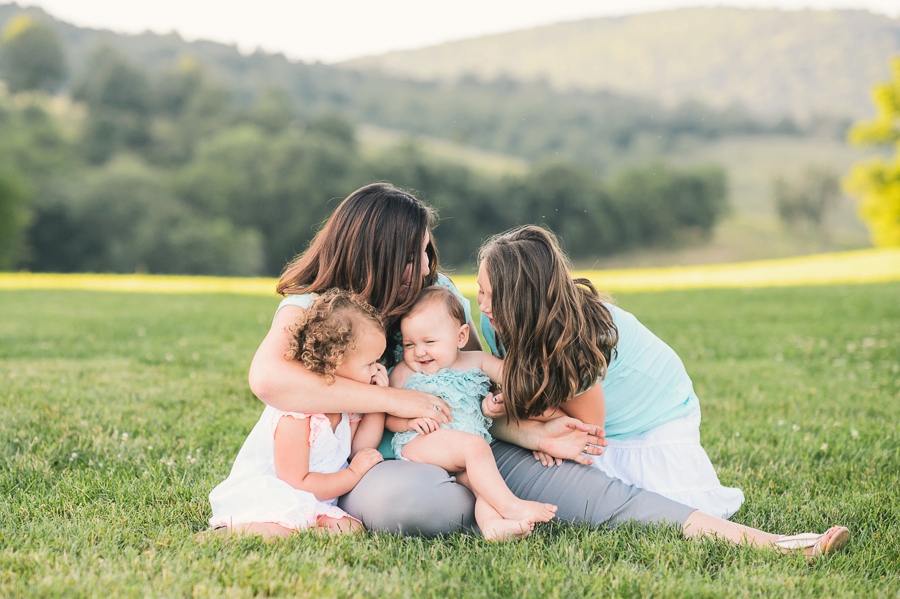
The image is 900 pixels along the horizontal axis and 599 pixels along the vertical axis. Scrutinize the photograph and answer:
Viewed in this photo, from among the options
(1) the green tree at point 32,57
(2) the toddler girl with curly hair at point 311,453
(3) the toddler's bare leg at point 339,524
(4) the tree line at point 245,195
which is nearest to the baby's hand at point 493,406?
(2) the toddler girl with curly hair at point 311,453

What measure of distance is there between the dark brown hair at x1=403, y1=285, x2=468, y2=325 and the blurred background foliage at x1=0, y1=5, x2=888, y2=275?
23765mm

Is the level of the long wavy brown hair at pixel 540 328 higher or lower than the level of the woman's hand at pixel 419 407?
higher

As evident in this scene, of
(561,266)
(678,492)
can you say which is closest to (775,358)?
(678,492)

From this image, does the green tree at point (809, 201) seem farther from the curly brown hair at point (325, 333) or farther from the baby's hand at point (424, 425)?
the curly brown hair at point (325, 333)

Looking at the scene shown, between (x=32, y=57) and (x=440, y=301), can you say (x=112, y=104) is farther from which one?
(x=440, y=301)

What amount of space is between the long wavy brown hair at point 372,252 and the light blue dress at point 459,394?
32 cm

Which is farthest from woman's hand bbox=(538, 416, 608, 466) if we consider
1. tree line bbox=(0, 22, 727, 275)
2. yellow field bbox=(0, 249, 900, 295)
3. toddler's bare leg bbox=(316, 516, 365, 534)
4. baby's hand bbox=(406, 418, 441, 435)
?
tree line bbox=(0, 22, 727, 275)

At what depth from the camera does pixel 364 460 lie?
3.22m

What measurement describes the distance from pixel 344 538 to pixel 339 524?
0.53 feet

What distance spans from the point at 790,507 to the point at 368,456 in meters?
2.03

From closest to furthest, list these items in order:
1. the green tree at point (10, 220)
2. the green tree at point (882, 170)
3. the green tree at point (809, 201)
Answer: the green tree at point (882, 170)
the green tree at point (10, 220)
the green tree at point (809, 201)

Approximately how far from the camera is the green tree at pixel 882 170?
31188 millimetres

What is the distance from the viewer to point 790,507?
3586mm

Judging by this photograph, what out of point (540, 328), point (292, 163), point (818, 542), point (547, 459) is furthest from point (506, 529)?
point (292, 163)
